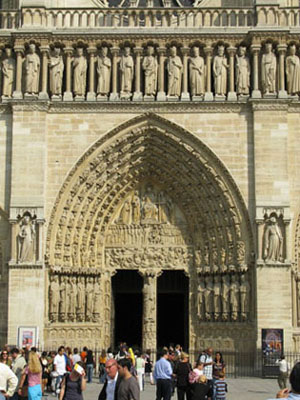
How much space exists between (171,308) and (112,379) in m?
16.2

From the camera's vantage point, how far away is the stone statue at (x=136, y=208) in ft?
67.7

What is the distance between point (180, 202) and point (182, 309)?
178 inches

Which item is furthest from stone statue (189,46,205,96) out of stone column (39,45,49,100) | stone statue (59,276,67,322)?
stone statue (59,276,67,322)

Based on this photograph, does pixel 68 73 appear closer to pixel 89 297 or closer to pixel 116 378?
pixel 89 297

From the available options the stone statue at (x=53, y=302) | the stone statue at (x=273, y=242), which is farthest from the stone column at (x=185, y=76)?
the stone statue at (x=53, y=302)

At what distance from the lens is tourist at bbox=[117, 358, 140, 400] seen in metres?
7.14

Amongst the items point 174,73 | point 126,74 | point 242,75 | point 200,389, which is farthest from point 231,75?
point 200,389

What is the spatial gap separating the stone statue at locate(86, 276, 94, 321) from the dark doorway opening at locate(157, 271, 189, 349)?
8.50 feet

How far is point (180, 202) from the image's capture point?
20.5 metres

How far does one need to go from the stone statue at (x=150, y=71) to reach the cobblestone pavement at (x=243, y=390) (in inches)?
297

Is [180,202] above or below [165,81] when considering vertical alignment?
below

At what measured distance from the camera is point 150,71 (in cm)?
1975

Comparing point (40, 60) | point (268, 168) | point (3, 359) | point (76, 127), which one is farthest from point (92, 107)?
point (3, 359)

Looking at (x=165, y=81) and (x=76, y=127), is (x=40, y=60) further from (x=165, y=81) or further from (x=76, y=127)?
(x=165, y=81)
